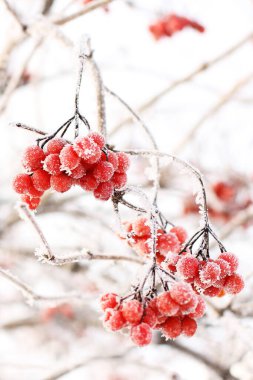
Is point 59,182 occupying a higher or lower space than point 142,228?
lower

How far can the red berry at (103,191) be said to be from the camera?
3.99 ft

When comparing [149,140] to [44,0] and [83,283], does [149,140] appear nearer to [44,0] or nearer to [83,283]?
[44,0]

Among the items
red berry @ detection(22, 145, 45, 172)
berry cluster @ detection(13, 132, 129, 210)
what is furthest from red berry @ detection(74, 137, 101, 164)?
red berry @ detection(22, 145, 45, 172)

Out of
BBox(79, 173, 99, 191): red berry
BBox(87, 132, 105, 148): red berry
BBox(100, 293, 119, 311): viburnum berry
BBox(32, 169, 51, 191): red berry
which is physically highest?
BBox(87, 132, 105, 148): red berry

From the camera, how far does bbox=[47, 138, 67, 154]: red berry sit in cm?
120

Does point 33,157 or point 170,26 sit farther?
point 170,26

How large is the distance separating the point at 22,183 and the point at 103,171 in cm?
22

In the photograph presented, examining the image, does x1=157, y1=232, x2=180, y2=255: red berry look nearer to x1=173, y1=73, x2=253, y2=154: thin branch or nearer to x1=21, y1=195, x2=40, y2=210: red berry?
x1=21, y1=195, x2=40, y2=210: red berry

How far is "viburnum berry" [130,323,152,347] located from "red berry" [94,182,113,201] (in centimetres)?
33

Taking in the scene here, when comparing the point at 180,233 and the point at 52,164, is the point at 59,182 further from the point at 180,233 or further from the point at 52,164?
the point at 180,233

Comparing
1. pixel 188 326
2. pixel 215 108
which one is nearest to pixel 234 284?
pixel 188 326

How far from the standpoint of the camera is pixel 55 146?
3.94 ft

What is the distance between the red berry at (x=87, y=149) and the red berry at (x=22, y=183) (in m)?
0.17

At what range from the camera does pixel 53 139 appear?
1.22m
